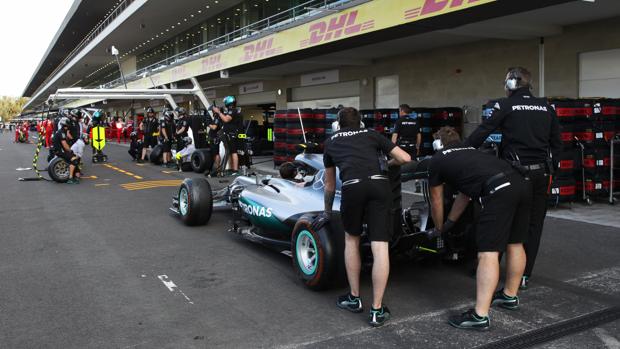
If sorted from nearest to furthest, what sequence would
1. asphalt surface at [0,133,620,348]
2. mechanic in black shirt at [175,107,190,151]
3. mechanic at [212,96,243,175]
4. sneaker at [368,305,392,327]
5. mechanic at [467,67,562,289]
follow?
asphalt surface at [0,133,620,348], sneaker at [368,305,392,327], mechanic at [467,67,562,289], mechanic at [212,96,243,175], mechanic in black shirt at [175,107,190,151]

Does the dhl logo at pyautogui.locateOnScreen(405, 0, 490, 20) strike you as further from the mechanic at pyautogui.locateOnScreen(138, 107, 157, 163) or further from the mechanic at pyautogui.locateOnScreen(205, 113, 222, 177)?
the mechanic at pyautogui.locateOnScreen(138, 107, 157, 163)

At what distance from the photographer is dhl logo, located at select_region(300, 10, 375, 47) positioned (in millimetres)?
13077

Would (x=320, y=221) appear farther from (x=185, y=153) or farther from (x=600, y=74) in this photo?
(x=185, y=153)

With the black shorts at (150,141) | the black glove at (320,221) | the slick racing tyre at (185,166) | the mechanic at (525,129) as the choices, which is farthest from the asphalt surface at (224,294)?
the black shorts at (150,141)

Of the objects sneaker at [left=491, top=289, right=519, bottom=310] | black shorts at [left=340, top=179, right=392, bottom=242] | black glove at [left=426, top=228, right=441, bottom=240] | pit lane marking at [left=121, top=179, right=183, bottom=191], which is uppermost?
black shorts at [left=340, top=179, right=392, bottom=242]

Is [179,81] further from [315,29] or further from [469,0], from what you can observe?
[469,0]

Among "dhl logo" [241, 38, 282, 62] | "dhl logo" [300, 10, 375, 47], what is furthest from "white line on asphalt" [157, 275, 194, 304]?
"dhl logo" [241, 38, 282, 62]

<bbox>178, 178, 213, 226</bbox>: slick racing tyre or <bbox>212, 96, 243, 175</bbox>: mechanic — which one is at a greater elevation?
<bbox>212, 96, 243, 175</bbox>: mechanic

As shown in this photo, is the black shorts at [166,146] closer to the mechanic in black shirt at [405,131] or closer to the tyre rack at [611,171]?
the mechanic in black shirt at [405,131]

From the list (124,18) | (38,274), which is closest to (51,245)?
(38,274)

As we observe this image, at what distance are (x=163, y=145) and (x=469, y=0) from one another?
11.6 meters

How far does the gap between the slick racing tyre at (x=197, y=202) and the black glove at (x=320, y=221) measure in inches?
128

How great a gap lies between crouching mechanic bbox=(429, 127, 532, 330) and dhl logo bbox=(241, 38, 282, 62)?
13.2m

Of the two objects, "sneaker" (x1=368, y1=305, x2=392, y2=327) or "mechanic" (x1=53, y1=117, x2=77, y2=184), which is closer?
"sneaker" (x1=368, y1=305, x2=392, y2=327)
